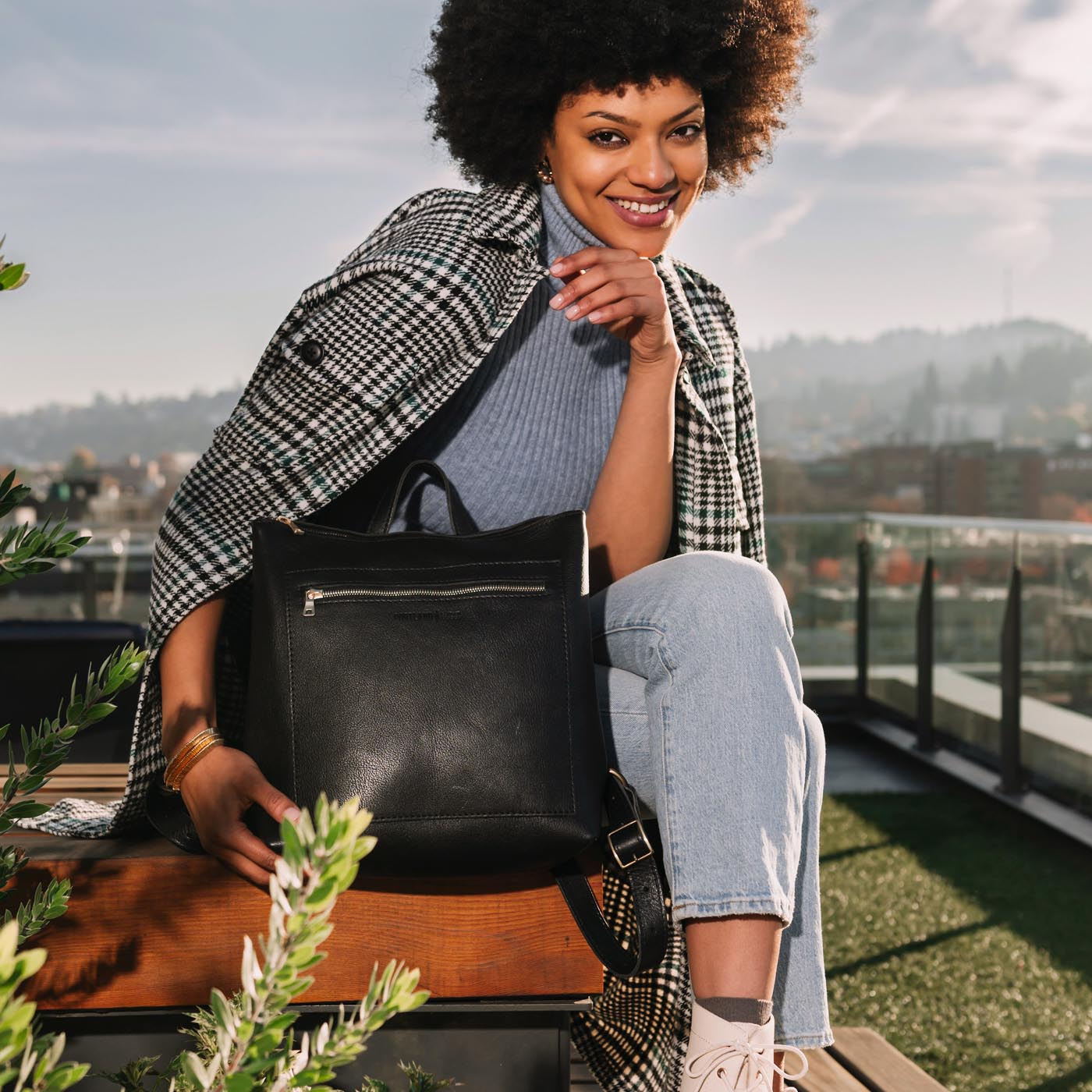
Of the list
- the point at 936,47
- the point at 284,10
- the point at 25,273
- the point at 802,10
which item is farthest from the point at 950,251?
the point at 25,273

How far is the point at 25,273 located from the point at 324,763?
74 cm

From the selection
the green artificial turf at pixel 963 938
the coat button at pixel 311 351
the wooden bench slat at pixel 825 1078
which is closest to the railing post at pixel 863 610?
the green artificial turf at pixel 963 938

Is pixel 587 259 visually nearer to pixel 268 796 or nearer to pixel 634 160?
pixel 634 160

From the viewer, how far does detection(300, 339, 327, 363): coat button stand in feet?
5.02

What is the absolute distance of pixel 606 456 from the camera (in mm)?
1815

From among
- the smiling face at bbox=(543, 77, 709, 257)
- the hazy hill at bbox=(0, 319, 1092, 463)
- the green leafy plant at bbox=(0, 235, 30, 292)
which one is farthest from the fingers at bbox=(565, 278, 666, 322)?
the hazy hill at bbox=(0, 319, 1092, 463)

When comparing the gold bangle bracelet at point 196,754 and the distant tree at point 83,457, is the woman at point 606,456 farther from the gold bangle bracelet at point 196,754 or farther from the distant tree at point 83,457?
the distant tree at point 83,457

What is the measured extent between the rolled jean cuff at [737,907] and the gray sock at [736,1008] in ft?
0.29

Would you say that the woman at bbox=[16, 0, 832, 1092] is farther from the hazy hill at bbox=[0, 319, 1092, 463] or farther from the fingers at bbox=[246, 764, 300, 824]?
the hazy hill at bbox=[0, 319, 1092, 463]

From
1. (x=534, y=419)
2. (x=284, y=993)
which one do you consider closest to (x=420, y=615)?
(x=534, y=419)

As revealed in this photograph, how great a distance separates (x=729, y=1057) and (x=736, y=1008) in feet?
0.15

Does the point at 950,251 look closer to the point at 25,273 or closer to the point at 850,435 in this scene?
the point at 850,435

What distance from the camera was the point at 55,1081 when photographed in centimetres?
38

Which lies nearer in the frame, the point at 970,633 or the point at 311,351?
the point at 311,351
